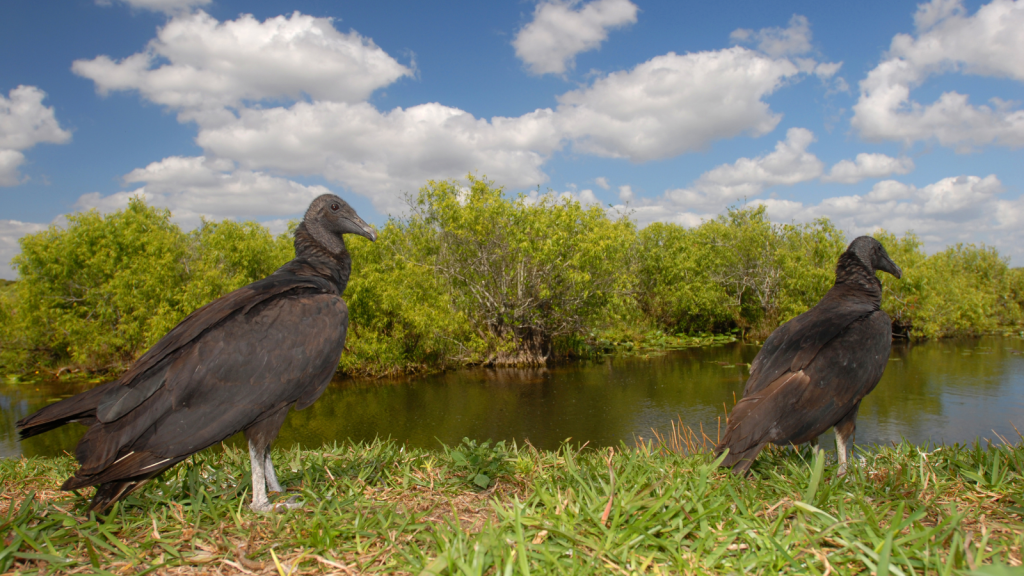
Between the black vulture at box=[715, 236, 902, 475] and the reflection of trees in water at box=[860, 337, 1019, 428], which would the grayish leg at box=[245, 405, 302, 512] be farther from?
the reflection of trees in water at box=[860, 337, 1019, 428]

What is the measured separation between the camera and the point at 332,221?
424cm

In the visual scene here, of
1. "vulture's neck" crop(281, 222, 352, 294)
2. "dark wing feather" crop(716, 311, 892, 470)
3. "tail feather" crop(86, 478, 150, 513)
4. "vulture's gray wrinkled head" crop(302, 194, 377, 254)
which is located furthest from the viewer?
"vulture's gray wrinkled head" crop(302, 194, 377, 254)

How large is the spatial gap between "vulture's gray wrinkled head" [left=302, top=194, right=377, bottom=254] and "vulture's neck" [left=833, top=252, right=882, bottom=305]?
14.5 ft

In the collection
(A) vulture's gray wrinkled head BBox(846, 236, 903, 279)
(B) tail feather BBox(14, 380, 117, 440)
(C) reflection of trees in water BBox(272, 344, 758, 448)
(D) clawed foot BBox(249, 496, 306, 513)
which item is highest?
(A) vulture's gray wrinkled head BBox(846, 236, 903, 279)

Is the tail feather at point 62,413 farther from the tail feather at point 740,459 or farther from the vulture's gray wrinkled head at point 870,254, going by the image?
the vulture's gray wrinkled head at point 870,254

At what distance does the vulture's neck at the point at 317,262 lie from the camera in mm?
3818

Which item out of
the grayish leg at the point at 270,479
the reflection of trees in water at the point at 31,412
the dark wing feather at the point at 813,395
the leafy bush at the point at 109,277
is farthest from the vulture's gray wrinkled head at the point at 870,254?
the leafy bush at the point at 109,277

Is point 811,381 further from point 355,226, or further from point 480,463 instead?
point 355,226

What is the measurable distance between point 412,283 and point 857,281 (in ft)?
61.6

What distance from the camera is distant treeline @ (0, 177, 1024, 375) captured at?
72.9 feet

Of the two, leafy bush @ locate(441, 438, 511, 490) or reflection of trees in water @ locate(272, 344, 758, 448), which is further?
reflection of trees in water @ locate(272, 344, 758, 448)

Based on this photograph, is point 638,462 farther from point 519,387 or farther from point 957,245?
point 957,245

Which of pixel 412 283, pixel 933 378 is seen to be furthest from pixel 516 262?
pixel 933 378

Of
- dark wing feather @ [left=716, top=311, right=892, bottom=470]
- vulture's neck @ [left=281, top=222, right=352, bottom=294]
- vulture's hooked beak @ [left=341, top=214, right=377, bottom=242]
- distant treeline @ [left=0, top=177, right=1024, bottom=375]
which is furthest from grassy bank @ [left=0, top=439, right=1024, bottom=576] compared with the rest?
distant treeline @ [left=0, top=177, right=1024, bottom=375]
